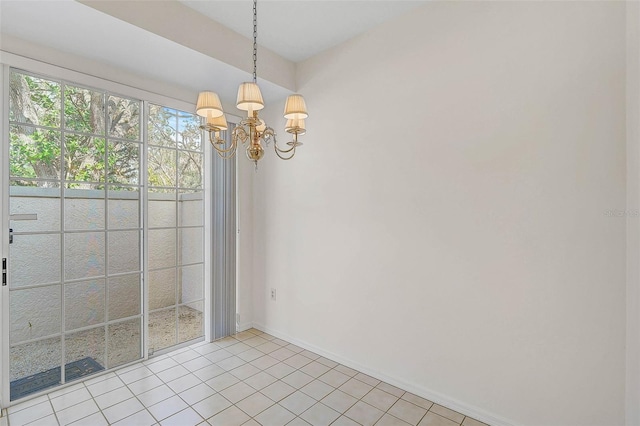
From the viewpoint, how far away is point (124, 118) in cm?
275

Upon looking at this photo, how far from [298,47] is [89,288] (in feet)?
9.52

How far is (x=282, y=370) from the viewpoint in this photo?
2.66 m

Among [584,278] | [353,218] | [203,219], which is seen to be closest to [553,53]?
[584,278]

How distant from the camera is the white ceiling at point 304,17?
233 centimetres

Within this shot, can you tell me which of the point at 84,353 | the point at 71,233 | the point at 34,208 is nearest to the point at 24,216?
the point at 34,208

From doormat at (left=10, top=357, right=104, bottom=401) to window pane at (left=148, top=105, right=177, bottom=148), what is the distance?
6.67 ft

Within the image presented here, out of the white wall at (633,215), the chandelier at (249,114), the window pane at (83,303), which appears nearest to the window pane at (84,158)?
the window pane at (83,303)

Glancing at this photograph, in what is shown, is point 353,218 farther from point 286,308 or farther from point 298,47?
point 298,47

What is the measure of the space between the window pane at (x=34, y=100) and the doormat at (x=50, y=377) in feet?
6.39

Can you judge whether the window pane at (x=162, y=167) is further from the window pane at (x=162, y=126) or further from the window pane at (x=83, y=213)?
the window pane at (x=83, y=213)

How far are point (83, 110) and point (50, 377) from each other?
7.14ft

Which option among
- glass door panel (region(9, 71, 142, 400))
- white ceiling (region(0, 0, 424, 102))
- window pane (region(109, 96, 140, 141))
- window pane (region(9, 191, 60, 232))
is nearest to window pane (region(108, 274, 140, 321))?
glass door panel (region(9, 71, 142, 400))

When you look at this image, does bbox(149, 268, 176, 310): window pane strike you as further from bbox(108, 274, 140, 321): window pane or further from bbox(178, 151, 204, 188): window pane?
bbox(178, 151, 204, 188): window pane

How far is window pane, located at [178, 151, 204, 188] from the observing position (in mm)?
3127
